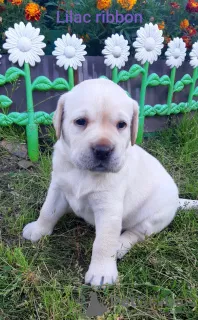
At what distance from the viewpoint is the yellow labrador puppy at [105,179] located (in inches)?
76.6

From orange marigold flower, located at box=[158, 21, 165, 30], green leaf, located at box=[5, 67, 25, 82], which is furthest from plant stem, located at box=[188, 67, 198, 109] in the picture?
green leaf, located at box=[5, 67, 25, 82]

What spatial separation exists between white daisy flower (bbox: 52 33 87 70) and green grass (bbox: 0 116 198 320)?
94cm

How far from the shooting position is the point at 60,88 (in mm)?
3477

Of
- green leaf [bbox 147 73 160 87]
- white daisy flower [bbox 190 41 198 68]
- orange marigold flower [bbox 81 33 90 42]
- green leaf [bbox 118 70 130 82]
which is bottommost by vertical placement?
green leaf [bbox 147 73 160 87]

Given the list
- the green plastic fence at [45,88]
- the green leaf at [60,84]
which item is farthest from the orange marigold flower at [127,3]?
the green leaf at [60,84]

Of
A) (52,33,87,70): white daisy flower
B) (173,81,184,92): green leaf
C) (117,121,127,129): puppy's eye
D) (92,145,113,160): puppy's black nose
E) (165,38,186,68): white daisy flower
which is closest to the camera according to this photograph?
(92,145,113,160): puppy's black nose

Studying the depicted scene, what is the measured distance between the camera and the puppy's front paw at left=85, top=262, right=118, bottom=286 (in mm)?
2113

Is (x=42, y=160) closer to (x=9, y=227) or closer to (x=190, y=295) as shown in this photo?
(x=9, y=227)

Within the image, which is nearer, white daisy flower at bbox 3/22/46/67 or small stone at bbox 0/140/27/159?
white daisy flower at bbox 3/22/46/67

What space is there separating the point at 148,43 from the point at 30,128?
1.39 m

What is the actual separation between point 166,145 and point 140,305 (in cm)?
Answer: 220

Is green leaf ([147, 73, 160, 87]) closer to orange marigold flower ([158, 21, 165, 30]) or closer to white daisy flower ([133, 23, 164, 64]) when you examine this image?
white daisy flower ([133, 23, 164, 64])

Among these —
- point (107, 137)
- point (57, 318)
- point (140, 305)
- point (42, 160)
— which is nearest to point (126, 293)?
point (140, 305)

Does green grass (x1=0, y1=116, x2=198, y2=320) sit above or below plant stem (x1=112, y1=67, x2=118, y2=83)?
below
